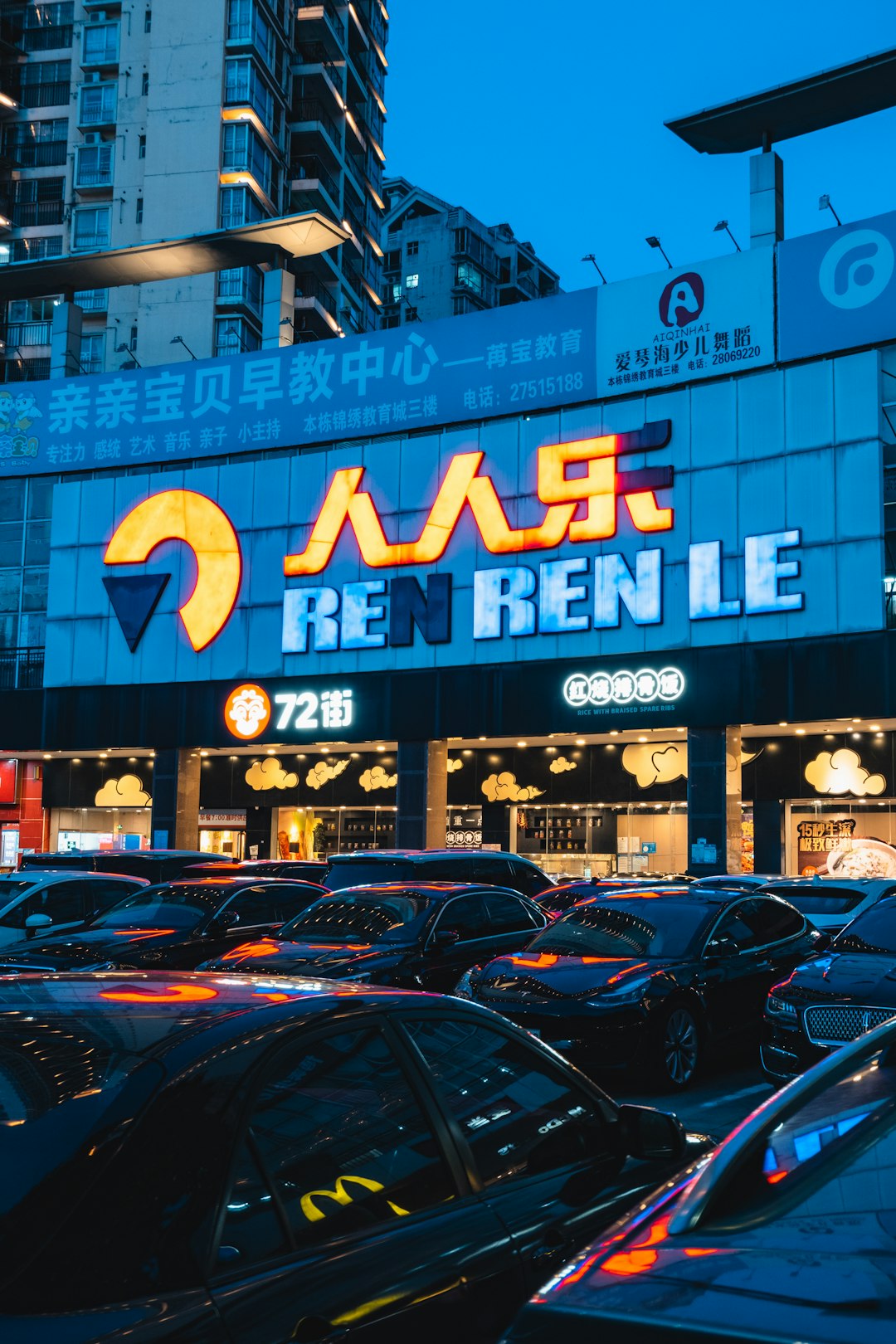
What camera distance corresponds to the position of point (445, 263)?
111m

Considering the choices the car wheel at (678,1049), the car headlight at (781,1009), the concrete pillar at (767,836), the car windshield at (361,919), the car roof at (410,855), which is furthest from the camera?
the concrete pillar at (767,836)

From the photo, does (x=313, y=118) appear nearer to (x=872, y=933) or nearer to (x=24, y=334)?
(x=24, y=334)

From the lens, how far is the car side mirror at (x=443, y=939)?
13258 mm

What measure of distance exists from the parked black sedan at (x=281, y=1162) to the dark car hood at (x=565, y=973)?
6.91m

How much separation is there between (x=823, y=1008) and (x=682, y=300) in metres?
25.2

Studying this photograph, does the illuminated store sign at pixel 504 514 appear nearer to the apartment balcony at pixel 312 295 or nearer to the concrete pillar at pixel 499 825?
the concrete pillar at pixel 499 825

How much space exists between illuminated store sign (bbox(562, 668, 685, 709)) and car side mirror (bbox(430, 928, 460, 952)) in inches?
754

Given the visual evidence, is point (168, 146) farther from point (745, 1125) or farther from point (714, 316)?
point (745, 1125)

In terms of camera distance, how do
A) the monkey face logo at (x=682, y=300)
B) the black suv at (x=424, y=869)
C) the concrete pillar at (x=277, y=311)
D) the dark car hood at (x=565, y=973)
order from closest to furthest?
the dark car hood at (x=565, y=973), the black suv at (x=424, y=869), the monkey face logo at (x=682, y=300), the concrete pillar at (x=277, y=311)

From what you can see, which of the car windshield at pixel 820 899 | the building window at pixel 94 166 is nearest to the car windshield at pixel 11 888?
the car windshield at pixel 820 899

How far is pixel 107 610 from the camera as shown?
40375mm

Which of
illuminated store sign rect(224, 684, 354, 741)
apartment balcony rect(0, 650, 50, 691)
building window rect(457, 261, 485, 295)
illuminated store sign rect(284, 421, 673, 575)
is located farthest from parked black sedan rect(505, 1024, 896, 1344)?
building window rect(457, 261, 485, 295)

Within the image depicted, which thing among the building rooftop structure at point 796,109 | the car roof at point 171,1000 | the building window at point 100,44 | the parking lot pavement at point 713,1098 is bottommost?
the parking lot pavement at point 713,1098

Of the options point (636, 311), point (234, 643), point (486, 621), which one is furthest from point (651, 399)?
point (234, 643)
